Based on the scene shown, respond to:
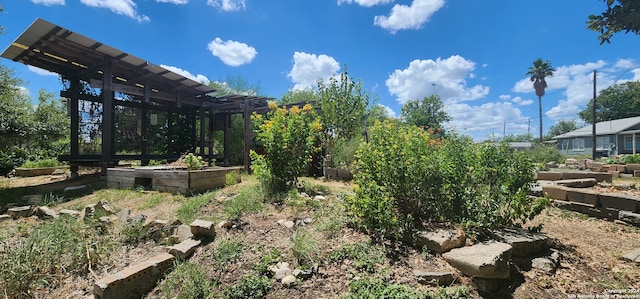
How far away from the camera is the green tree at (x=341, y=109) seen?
8992mm

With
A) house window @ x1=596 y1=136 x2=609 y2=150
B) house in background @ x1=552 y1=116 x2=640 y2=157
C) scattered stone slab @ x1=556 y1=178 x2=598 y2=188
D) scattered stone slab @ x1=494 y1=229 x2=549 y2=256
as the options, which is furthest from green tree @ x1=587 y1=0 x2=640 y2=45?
house window @ x1=596 y1=136 x2=609 y2=150

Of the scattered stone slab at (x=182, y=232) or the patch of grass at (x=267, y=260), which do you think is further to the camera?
the scattered stone slab at (x=182, y=232)

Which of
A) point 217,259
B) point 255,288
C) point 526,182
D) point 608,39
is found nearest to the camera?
point 255,288

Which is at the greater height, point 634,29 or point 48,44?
point 634,29

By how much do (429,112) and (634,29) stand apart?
1114 inches

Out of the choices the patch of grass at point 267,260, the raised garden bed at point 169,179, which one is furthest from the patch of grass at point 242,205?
the raised garden bed at point 169,179

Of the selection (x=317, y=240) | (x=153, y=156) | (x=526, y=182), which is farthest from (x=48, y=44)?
(x=526, y=182)

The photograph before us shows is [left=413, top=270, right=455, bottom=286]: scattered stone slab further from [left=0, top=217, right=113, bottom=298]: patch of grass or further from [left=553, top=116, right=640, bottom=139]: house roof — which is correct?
[left=553, top=116, right=640, bottom=139]: house roof

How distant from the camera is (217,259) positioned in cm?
259

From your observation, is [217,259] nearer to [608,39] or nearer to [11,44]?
[11,44]

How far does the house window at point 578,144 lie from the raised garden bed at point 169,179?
35319 millimetres

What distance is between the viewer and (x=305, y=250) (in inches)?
97.4

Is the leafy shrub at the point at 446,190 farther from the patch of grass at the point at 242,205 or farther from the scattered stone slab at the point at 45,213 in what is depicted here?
the scattered stone slab at the point at 45,213

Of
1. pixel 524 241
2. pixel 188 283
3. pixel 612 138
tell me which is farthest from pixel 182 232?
pixel 612 138
